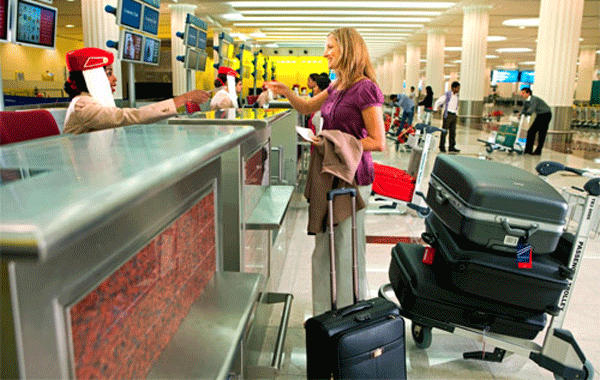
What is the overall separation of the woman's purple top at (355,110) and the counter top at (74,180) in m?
1.48

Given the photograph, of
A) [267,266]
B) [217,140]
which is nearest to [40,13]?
[267,266]

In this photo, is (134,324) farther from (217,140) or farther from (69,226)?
(69,226)

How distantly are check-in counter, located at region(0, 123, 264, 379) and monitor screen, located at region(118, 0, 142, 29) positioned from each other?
19.1 feet

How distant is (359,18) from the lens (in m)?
22.4

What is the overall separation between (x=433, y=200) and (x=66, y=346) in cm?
251

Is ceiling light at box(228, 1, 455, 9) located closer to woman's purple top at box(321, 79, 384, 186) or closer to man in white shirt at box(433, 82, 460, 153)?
man in white shirt at box(433, 82, 460, 153)

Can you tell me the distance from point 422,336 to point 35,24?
4.88 m

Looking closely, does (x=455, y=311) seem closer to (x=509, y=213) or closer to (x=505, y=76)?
(x=509, y=213)

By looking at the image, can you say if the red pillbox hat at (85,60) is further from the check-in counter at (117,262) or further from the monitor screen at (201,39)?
the monitor screen at (201,39)

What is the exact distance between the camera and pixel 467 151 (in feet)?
43.8

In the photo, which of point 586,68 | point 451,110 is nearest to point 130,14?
point 451,110

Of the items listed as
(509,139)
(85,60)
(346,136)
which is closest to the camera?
(346,136)

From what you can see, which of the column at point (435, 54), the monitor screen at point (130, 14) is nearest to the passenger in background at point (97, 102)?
the monitor screen at point (130, 14)

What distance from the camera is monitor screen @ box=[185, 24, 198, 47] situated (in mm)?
9047
